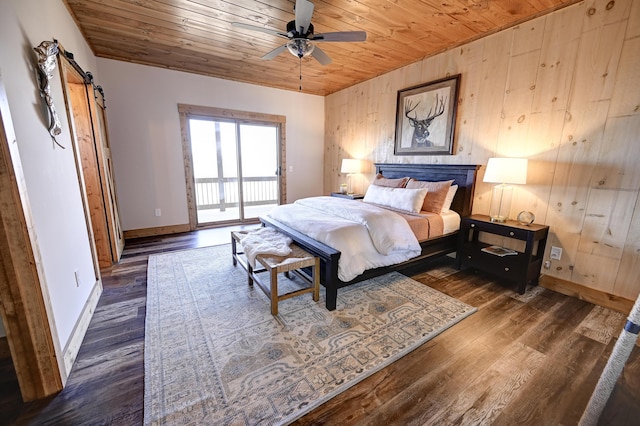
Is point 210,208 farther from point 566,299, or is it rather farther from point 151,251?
point 566,299

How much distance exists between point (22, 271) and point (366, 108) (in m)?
4.79

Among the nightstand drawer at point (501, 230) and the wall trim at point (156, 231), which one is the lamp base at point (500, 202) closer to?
the nightstand drawer at point (501, 230)

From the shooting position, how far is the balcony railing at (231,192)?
5164 mm

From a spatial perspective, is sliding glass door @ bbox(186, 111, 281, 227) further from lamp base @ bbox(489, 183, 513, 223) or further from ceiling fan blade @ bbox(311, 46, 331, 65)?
lamp base @ bbox(489, 183, 513, 223)

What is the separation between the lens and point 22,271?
1.33 meters

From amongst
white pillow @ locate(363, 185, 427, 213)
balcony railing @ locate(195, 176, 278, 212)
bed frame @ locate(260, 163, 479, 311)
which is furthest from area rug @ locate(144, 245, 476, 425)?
balcony railing @ locate(195, 176, 278, 212)

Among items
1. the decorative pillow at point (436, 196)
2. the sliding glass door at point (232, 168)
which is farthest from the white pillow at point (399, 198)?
the sliding glass door at point (232, 168)

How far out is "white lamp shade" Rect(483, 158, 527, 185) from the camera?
8.36 feet

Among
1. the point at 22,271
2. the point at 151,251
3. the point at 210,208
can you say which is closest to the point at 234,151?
the point at 210,208

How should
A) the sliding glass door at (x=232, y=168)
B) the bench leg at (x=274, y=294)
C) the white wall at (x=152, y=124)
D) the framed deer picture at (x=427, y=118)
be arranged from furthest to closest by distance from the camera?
1. the sliding glass door at (x=232, y=168)
2. the white wall at (x=152, y=124)
3. the framed deer picture at (x=427, y=118)
4. the bench leg at (x=274, y=294)

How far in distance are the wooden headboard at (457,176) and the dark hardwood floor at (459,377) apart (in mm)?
1330

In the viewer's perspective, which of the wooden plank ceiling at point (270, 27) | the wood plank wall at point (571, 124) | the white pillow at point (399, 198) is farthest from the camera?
the white pillow at point (399, 198)

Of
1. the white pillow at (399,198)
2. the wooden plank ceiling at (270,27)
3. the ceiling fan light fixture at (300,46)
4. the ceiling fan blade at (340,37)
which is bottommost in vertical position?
the white pillow at (399,198)

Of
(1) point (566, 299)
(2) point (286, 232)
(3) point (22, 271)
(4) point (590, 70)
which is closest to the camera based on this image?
(3) point (22, 271)
